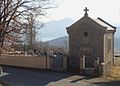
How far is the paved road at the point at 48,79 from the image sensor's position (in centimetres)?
2995

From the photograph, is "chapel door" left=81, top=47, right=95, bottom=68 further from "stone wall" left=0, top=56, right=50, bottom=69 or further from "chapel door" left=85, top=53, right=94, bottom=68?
"stone wall" left=0, top=56, right=50, bottom=69

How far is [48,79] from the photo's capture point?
32031mm

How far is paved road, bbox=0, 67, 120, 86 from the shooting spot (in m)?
30.0

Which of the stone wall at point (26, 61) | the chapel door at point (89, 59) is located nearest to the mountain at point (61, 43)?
the stone wall at point (26, 61)

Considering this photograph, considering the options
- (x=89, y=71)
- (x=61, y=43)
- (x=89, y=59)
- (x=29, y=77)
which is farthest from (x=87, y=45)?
(x=61, y=43)

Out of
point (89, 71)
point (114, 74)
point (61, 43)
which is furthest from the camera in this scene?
point (61, 43)

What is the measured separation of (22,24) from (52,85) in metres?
7.69

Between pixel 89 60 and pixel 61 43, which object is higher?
pixel 61 43

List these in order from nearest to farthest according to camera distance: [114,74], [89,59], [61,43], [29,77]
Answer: [29,77] → [114,74] → [89,59] → [61,43]

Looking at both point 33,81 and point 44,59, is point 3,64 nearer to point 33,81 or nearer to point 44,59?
point 44,59

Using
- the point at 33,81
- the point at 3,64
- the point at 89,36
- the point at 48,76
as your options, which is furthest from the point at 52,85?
the point at 3,64

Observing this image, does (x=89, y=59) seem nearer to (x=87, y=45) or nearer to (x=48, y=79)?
(x=87, y=45)

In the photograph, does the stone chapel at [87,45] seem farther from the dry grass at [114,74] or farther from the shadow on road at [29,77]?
the shadow on road at [29,77]

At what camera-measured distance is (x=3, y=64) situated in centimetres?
4112
